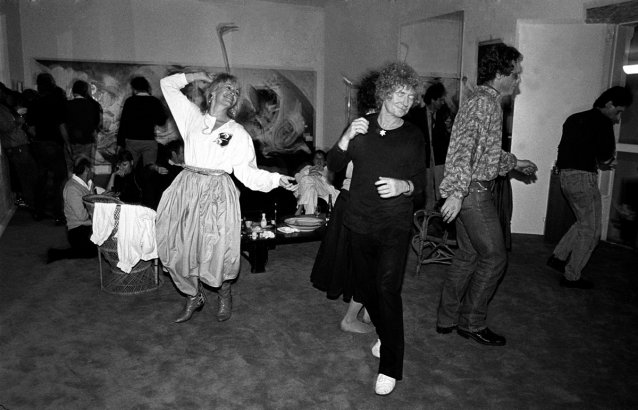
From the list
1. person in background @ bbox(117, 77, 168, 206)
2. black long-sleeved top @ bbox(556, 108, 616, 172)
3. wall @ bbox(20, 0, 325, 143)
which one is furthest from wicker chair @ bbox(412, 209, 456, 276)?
wall @ bbox(20, 0, 325, 143)

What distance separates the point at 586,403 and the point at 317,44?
8.43m

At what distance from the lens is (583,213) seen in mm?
4652

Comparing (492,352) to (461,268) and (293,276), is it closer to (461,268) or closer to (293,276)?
(461,268)

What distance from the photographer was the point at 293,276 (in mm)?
4934

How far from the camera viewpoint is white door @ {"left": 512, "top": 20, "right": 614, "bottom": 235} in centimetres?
593

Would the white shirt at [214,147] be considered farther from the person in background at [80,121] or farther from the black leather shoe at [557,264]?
the person in background at [80,121]

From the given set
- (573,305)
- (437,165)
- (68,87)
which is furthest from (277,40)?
(573,305)

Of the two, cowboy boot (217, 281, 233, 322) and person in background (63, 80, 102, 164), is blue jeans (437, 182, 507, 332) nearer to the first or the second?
cowboy boot (217, 281, 233, 322)

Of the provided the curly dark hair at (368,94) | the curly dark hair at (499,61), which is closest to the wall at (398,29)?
the curly dark hair at (499,61)

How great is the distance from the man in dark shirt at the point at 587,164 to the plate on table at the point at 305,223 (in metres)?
2.26

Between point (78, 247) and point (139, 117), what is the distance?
93.5 inches

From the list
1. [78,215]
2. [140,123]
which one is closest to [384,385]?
[78,215]

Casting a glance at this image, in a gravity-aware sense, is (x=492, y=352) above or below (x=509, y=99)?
below

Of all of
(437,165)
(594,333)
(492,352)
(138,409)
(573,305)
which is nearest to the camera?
(138,409)
